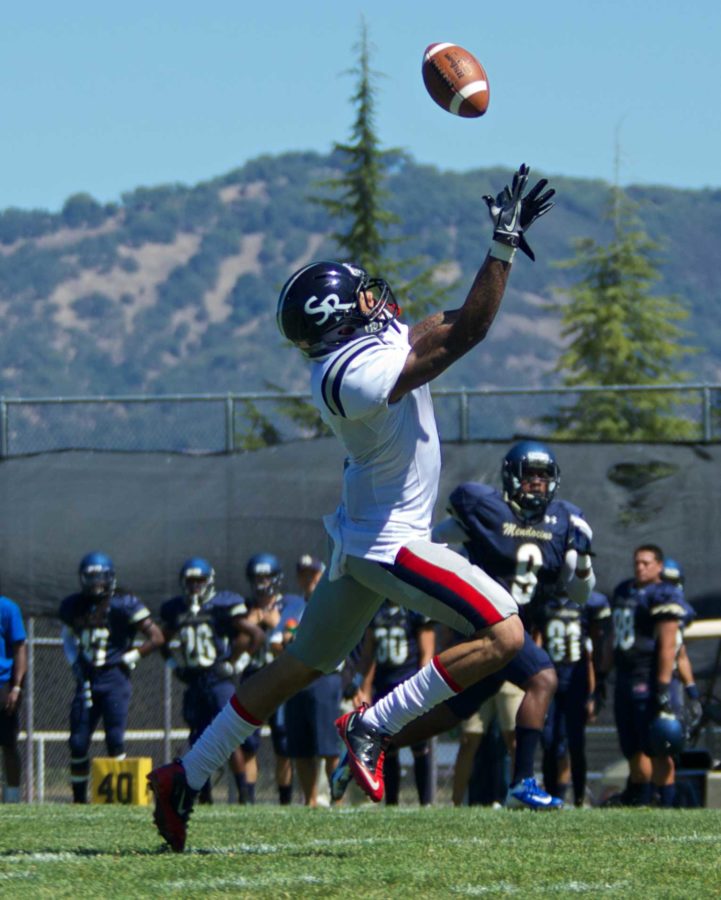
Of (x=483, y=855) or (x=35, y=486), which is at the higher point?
(x=35, y=486)

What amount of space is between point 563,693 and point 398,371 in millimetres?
5669

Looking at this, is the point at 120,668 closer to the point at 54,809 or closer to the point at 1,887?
the point at 54,809

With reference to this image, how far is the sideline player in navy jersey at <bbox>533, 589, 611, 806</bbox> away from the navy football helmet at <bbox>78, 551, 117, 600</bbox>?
281cm

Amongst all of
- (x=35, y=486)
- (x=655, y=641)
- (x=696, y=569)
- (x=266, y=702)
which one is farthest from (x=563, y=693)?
(x=266, y=702)

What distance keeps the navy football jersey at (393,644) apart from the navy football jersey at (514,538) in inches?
84.2

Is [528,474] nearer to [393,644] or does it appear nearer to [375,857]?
[393,644]

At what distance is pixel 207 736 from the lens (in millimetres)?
5273

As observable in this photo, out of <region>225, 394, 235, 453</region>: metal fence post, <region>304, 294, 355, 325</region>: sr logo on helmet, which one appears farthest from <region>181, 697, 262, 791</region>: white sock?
<region>225, 394, 235, 453</region>: metal fence post

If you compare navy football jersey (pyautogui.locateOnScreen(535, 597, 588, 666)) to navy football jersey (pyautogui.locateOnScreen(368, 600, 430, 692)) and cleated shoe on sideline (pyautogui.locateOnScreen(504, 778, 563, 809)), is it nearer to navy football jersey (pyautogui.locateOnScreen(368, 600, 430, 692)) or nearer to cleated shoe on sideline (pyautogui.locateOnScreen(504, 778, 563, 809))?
navy football jersey (pyautogui.locateOnScreen(368, 600, 430, 692))

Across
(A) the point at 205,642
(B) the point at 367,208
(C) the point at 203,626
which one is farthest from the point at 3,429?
(B) the point at 367,208

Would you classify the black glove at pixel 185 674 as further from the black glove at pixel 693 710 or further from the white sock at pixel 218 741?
the white sock at pixel 218 741

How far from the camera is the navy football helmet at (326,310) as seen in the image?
16.7ft

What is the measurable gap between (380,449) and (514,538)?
3199 millimetres

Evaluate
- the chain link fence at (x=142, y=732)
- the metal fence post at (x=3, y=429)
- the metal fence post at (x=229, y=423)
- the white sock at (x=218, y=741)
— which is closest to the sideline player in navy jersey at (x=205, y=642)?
the metal fence post at (x=229, y=423)
